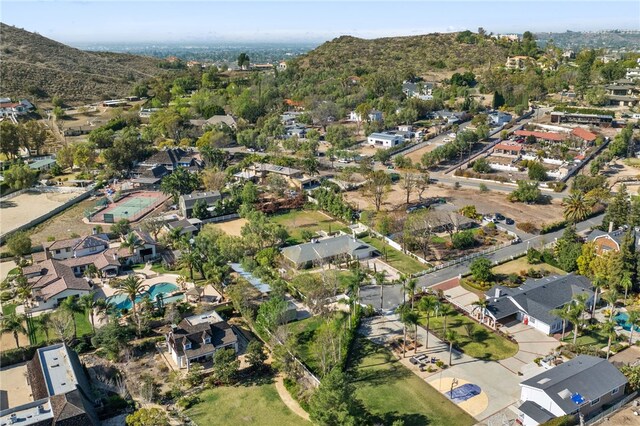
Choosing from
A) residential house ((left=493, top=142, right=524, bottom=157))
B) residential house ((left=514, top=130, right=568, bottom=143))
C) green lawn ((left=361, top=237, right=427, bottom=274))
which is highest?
residential house ((left=514, top=130, right=568, bottom=143))

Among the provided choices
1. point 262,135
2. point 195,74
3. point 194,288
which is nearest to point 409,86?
point 262,135

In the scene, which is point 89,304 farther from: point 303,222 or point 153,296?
point 303,222

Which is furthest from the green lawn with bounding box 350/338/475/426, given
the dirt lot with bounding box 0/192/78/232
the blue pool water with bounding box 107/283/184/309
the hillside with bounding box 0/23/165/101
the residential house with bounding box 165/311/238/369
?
the hillside with bounding box 0/23/165/101

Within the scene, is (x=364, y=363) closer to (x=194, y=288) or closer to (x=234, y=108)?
(x=194, y=288)

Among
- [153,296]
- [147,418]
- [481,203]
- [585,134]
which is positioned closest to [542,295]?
[481,203]

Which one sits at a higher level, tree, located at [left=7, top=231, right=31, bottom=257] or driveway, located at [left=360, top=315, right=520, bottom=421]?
tree, located at [left=7, top=231, right=31, bottom=257]

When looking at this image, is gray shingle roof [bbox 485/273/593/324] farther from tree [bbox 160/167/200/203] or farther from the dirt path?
tree [bbox 160/167/200/203]
